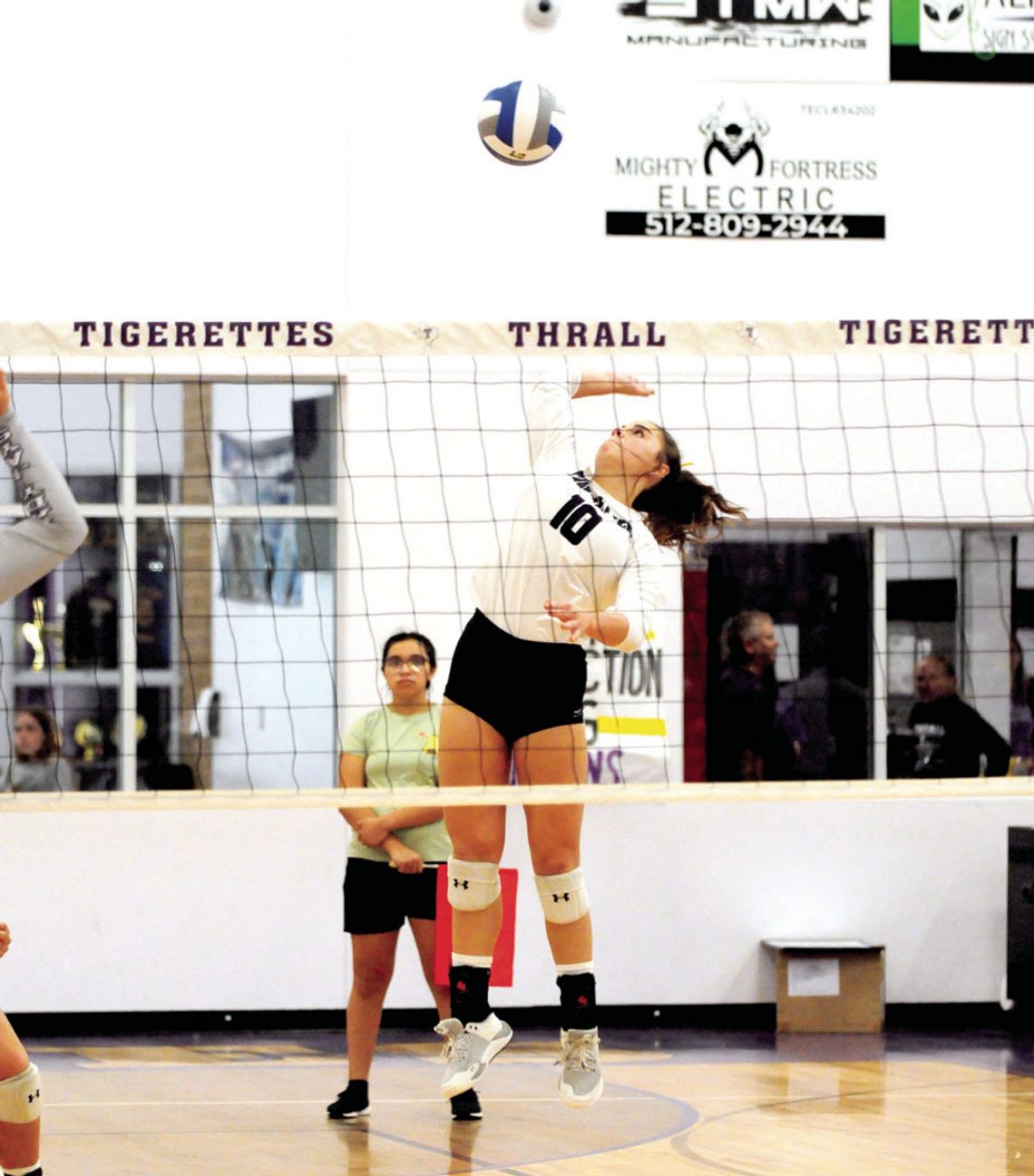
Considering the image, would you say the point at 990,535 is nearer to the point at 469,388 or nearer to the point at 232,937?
the point at 469,388

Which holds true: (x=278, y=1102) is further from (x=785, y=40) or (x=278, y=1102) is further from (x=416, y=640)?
(x=785, y=40)

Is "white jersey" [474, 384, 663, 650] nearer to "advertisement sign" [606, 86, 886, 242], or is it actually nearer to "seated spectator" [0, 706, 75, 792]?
"advertisement sign" [606, 86, 886, 242]

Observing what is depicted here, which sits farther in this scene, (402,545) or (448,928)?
(402,545)

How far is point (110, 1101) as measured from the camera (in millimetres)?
7582

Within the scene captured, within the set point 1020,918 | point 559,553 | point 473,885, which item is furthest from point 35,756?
point 1020,918

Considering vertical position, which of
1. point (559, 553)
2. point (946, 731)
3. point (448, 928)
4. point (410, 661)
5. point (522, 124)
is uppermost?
point (522, 124)

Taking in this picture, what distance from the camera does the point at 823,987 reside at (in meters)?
9.58

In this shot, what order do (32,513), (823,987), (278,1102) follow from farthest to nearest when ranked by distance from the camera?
1. (823,987)
2. (278,1102)
3. (32,513)

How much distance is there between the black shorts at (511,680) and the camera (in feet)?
18.0

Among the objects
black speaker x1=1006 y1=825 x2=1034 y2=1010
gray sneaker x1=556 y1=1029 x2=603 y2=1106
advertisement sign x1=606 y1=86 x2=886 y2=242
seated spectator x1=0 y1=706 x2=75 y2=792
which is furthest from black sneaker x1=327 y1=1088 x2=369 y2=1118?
advertisement sign x1=606 y1=86 x2=886 y2=242

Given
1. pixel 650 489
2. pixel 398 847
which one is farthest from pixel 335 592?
pixel 650 489

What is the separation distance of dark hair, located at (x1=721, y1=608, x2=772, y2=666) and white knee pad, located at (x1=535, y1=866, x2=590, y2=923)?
4448mm

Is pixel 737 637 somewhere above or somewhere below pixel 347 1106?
above

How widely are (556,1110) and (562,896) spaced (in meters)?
2.11
